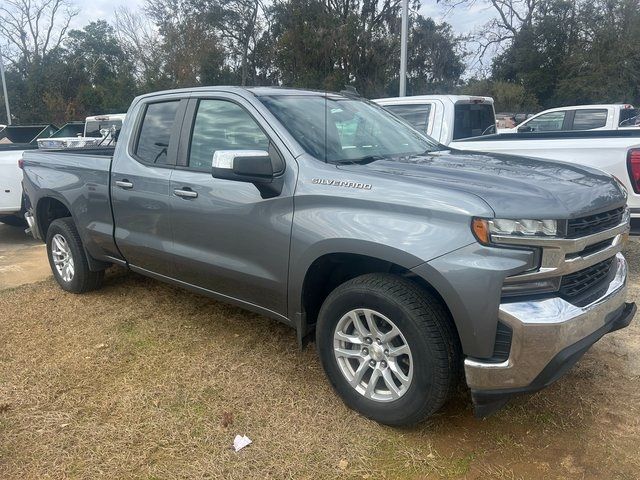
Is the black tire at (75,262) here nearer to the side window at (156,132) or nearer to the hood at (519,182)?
the side window at (156,132)

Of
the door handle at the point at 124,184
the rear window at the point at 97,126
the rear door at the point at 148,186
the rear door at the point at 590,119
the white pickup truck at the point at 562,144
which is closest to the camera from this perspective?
the rear door at the point at 148,186

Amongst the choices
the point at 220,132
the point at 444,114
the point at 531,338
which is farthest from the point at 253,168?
the point at 444,114

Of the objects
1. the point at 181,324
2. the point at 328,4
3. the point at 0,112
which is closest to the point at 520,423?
the point at 181,324

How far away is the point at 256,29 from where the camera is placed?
117ft

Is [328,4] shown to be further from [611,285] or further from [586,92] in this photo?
[611,285]

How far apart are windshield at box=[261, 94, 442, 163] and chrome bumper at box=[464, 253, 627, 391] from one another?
1403 millimetres

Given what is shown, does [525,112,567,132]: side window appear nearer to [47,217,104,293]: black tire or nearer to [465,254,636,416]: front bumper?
[47,217,104,293]: black tire

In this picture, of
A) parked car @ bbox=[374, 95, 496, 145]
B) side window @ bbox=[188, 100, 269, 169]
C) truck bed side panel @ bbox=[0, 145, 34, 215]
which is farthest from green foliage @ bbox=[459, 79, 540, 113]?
side window @ bbox=[188, 100, 269, 169]

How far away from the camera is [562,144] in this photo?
5469mm

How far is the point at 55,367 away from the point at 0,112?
37.9m

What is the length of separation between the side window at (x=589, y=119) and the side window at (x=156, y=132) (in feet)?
30.2

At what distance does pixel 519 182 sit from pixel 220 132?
6.60 ft

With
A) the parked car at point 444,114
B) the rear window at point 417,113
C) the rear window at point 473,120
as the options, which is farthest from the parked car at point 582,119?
the rear window at point 417,113

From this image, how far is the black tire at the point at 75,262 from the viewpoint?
5105mm
